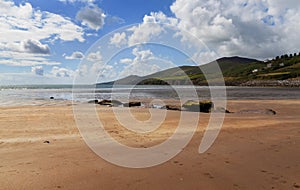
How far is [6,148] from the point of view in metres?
8.48

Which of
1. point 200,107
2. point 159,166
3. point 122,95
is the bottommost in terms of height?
point 159,166

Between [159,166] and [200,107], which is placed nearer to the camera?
[159,166]

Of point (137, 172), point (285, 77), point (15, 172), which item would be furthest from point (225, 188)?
point (285, 77)

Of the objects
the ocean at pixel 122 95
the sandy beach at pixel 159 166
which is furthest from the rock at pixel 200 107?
the ocean at pixel 122 95

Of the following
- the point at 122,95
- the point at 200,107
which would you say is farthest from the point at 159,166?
the point at 122,95

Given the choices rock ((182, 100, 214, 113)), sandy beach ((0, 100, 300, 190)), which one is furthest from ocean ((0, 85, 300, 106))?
sandy beach ((0, 100, 300, 190))

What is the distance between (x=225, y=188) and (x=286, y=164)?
2.49 m

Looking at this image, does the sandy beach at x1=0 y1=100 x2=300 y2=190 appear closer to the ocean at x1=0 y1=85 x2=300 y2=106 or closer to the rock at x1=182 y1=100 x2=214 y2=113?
the rock at x1=182 y1=100 x2=214 y2=113

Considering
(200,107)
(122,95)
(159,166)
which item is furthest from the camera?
(122,95)

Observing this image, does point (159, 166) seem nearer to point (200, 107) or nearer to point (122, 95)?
point (200, 107)

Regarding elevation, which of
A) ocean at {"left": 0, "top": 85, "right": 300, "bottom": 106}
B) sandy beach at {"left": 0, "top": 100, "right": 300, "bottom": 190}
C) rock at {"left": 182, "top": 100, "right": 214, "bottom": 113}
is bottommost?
sandy beach at {"left": 0, "top": 100, "right": 300, "bottom": 190}

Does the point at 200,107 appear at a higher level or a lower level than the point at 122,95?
lower

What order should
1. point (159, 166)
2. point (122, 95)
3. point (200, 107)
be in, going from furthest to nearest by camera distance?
point (122, 95), point (200, 107), point (159, 166)

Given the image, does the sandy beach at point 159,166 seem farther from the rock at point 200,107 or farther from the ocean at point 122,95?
the ocean at point 122,95
